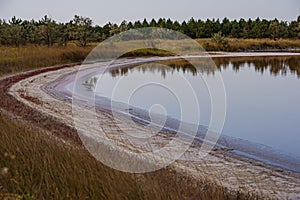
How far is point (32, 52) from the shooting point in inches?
1126

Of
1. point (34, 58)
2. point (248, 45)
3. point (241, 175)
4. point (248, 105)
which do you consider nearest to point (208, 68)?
point (34, 58)

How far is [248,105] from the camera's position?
14641 millimetres

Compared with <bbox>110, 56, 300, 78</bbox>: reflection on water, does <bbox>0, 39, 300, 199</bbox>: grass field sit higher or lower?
higher

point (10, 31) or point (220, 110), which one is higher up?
point (10, 31)

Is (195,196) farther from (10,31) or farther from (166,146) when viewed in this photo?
(10,31)

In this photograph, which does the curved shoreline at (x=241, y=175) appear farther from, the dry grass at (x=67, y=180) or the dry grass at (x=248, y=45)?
the dry grass at (x=248, y=45)

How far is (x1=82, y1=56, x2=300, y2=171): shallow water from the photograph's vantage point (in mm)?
9156

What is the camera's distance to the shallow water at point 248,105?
9.16 meters

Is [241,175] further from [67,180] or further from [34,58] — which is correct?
[34,58]

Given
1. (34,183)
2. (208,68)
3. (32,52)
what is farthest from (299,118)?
(32,52)

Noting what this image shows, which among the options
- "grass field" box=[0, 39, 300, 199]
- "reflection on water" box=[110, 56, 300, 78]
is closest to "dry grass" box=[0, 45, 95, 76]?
"reflection on water" box=[110, 56, 300, 78]

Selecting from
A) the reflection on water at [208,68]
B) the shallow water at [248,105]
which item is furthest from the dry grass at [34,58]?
the shallow water at [248,105]

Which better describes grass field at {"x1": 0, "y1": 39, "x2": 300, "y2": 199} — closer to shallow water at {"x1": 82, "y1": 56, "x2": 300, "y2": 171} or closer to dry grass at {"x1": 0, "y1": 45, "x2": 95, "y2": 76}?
shallow water at {"x1": 82, "y1": 56, "x2": 300, "y2": 171}

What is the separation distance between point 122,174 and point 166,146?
Answer: 13.0 feet
